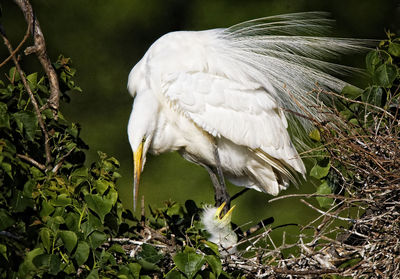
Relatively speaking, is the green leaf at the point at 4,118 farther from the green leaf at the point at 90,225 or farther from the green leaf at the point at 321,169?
the green leaf at the point at 321,169

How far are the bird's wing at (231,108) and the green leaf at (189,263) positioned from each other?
95 cm

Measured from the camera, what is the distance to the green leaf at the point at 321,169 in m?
2.38

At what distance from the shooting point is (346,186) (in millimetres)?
2354

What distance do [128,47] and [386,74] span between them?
197cm

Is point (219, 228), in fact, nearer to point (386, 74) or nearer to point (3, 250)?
point (386, 74)

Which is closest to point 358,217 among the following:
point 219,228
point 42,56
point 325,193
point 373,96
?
point 325,193

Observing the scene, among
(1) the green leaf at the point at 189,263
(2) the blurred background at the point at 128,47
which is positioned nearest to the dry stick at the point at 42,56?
(1) the green leaf at the point at 189,263

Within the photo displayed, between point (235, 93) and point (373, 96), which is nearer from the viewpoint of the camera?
point (373, 96)

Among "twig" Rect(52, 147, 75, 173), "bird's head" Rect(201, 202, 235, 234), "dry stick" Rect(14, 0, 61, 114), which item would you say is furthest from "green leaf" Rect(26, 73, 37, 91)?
"bird's head" Rect(201, 202, 235, 234)

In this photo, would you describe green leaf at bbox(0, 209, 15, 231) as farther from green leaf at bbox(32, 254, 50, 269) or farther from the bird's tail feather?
the bird's tail feather

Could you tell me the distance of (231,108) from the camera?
272 centimetres

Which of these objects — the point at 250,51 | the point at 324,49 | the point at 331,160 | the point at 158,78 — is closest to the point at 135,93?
the point at 158,78

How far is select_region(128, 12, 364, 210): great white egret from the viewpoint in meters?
2.70

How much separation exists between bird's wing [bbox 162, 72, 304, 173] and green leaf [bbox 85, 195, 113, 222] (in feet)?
2.93
